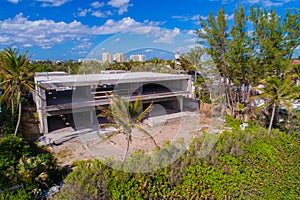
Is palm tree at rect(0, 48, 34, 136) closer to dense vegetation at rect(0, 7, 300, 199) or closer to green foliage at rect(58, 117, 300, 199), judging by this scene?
dense vegetation at rect(0, 7, 300, 199)

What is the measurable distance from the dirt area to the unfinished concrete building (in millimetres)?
1387

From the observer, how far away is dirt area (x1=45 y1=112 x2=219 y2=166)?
37.8 feet

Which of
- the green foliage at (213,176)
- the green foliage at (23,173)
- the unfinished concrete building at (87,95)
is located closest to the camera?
the green foliage at (213,176)

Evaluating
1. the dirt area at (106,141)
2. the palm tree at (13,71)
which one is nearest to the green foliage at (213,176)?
the dirt area at (106,141)

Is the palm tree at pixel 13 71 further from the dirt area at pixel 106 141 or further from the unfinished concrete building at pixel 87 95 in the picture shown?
the dirt area at pixel 106 141

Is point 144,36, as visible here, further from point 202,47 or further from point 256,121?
point 256,121

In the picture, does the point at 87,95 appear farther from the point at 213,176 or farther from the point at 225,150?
the point at 213,176

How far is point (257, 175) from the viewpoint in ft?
30.5

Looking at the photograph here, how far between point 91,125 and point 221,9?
13.8 m

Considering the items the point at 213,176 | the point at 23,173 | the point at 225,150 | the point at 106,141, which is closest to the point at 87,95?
the point at 106,141

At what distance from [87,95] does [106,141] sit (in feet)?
15.3

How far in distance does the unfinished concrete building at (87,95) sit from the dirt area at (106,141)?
1.39m

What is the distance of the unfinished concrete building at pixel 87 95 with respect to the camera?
45.8ft

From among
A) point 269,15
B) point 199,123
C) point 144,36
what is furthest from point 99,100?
point 269,15
